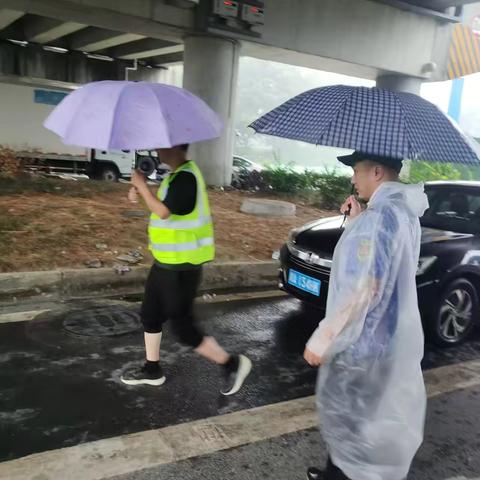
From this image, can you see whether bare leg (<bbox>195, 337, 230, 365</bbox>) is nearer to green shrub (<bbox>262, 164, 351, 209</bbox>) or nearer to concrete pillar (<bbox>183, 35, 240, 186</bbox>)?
green shrub (<bbox>262, 164, 351, 209</bbox>)

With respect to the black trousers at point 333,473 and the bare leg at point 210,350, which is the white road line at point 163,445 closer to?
the bare leg at point 210,350

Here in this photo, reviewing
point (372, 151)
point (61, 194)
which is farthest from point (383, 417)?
point (61, 194)

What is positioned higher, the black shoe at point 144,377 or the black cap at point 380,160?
the black cap at point 380,160

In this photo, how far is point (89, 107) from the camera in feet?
9.24

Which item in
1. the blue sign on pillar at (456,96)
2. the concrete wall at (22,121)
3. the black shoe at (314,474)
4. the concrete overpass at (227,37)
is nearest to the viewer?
the black shoe at (314,474)

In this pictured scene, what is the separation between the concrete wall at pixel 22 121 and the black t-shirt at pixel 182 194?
46.8 ft

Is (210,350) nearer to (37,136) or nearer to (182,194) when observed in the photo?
(182,194)

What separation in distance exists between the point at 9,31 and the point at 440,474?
19597 millimetres

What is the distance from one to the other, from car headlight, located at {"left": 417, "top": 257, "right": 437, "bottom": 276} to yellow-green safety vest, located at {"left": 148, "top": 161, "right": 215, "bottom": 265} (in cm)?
219

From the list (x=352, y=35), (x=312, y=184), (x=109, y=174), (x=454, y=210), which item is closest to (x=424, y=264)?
(x=454, y=210)

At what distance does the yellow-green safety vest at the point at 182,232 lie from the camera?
3141 millimetres

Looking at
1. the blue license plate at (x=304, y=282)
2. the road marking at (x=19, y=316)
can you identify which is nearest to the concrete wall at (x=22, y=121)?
the road marking at (x=19, y=316)

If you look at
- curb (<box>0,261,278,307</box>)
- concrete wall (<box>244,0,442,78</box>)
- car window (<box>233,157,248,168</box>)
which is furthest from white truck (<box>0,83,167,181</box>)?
curb (<box>0,261,278,307</box>)

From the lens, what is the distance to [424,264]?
4523mm
